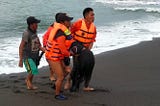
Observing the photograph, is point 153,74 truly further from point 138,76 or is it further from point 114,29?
point 114,29

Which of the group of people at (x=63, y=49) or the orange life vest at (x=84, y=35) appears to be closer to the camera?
the group of people at (x=63, y=49)

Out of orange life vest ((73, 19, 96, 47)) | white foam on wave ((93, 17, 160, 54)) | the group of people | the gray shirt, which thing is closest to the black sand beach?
the group of people

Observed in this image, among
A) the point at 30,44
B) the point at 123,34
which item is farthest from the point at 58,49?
the point at 123,34

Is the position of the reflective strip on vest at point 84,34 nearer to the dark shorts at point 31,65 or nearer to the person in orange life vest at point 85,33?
the person in orange life vest at point 85,33

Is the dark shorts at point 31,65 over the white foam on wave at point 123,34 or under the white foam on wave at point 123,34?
over

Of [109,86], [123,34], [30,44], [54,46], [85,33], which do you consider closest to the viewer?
[54,46]

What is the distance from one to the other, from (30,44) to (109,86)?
1650mm

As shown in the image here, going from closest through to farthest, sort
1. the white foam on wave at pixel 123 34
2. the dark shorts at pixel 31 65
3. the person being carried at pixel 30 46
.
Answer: the person being carried at pixel 30 46 → the dark shorts at pixel 31 65 → the white foam on wave at pixel 123 34

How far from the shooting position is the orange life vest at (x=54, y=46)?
22.2ft

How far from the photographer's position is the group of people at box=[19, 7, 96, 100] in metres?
6.80

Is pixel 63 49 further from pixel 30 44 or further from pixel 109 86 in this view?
pixel 109 86

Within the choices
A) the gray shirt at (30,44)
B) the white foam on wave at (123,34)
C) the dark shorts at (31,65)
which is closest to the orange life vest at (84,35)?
the gray shirt at (30,44)

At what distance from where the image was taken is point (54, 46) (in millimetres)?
6797

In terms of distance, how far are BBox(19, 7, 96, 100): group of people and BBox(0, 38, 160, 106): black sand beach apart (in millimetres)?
245
